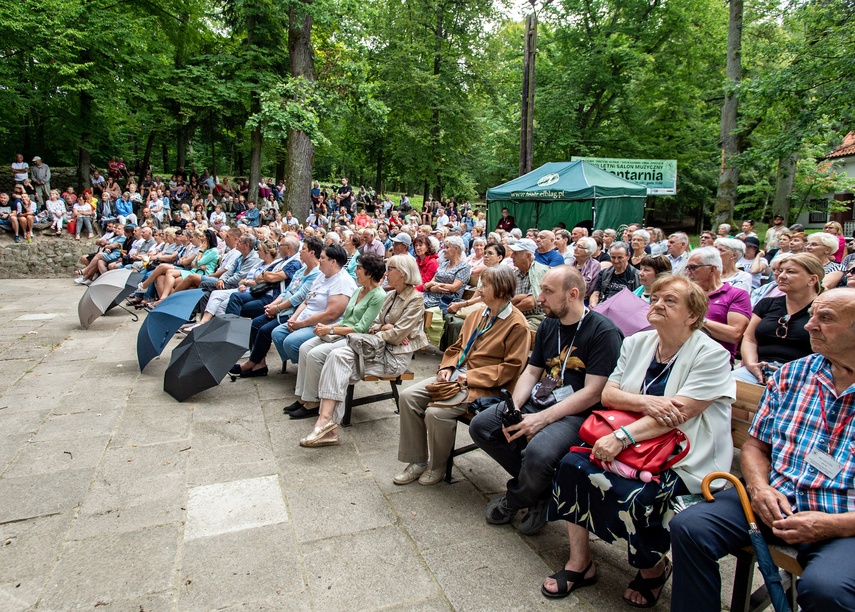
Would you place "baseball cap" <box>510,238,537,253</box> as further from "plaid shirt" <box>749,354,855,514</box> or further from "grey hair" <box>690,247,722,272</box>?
"plaid shirt" <box>749,354,855,514</box>

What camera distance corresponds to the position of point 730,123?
13.0 metres

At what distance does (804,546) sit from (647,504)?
0.50 metres

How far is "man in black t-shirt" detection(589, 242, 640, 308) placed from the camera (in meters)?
5.18

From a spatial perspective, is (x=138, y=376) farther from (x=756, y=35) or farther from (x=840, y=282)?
(x=756, y=35)

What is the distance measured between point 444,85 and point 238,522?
23.2 metres

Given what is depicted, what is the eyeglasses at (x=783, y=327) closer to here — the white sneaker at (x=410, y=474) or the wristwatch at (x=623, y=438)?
Answer: the wristwatch at (x=623, y=438)

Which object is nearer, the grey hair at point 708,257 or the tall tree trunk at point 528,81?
the grey hair at point 708,257

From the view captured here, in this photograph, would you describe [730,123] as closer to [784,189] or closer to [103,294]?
[784,189]

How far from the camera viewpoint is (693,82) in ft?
67.5

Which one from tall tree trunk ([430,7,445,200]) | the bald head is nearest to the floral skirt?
the bald head

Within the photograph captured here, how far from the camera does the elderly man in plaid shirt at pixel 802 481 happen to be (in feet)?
5.68

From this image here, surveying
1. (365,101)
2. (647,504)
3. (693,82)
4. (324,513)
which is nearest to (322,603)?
(324,513)

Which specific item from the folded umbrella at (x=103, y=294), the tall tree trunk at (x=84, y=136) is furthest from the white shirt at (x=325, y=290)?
the tall tree trunk at (x=84, y=136)

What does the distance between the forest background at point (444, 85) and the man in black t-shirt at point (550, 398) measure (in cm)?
900
